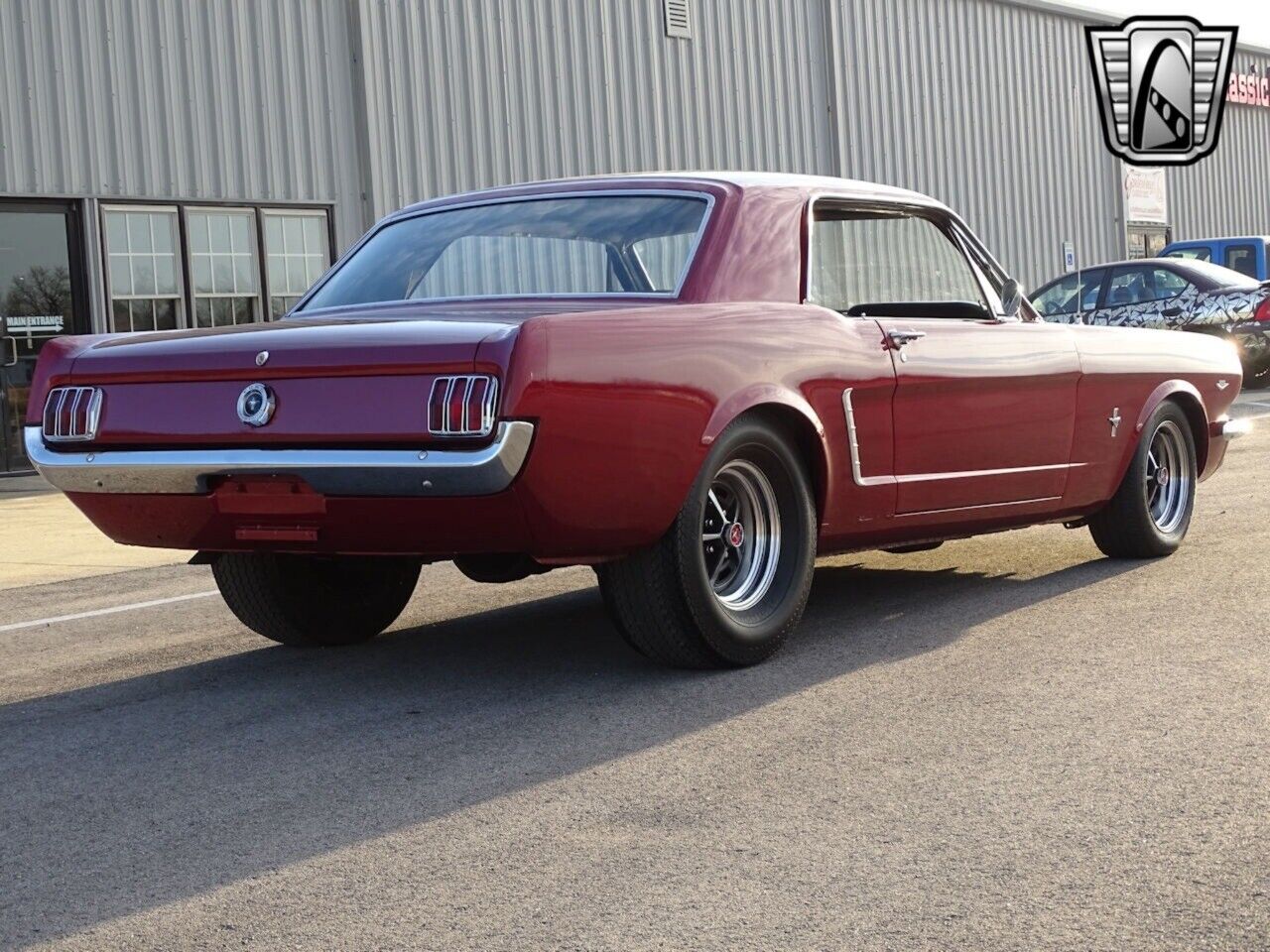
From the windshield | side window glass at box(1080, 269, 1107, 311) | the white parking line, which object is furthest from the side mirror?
side window glass at box(1080, 269, 1107, 311)

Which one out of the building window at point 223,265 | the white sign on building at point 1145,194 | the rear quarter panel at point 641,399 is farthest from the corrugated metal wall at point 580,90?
the rear quarter panel at point 641,399

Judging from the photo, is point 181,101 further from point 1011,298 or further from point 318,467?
point 318,467

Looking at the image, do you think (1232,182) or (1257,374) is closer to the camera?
(1257,374)

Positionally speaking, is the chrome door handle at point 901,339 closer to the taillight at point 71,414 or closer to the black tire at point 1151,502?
the black tire at point 1151,502

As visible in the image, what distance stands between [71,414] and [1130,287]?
16136 mm

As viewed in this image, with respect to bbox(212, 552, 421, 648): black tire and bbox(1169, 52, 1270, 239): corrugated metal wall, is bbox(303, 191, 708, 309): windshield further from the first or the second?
bbox(1169, 52, 1270, 239): corrugated metal wall

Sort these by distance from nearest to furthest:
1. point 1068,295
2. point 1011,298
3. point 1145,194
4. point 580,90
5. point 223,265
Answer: point 1011,298 → point 223,265 → point 1068,295 → point 580,90 → point 1145,194

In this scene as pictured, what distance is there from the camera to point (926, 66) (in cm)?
2808

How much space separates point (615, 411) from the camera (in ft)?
15.8

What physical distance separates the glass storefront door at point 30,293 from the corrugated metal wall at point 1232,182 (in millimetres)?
24248

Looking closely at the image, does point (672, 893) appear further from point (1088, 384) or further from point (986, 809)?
point (1088, 384)

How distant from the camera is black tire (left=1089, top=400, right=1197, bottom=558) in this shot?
23.9ft

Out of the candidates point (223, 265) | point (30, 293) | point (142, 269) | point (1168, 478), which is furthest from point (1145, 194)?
point (1168, 478)

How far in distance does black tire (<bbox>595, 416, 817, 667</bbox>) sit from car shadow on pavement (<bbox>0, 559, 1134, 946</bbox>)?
120mm
